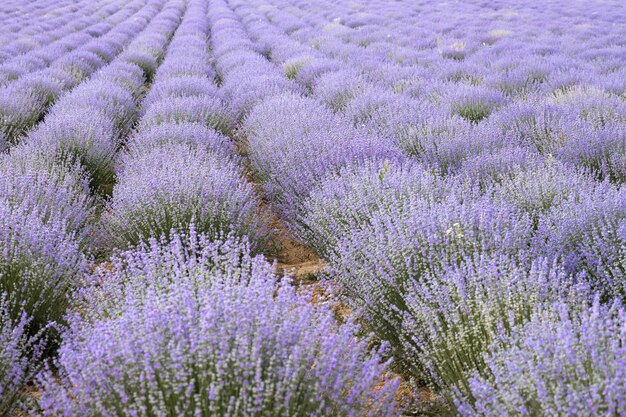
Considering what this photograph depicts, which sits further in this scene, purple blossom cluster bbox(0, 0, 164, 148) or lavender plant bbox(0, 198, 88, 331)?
purple blossom cluster bbox(0, 0, 164, 148)

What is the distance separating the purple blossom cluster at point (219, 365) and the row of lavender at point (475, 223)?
0.34 meters

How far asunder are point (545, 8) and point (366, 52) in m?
7.93

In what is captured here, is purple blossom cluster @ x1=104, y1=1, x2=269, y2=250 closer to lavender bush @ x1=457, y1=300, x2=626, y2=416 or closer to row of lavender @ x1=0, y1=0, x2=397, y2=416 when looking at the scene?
row of lavender @ x1=0, y1=0, x2=397, y2=416

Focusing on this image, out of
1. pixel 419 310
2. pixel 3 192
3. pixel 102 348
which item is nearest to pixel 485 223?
pixel 419 310

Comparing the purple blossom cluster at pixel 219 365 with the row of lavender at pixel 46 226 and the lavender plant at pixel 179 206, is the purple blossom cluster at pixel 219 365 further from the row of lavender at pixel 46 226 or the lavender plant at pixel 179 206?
the lavender plant at pixel 179 206

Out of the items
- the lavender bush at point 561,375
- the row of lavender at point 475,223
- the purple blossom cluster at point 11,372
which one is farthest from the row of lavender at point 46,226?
the lavender bush at point 561,375

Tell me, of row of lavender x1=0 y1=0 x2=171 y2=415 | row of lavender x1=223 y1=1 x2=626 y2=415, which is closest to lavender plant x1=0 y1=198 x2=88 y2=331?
row of lavender x1=0 y1=0 x2=171 y2=415

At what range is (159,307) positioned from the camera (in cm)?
161

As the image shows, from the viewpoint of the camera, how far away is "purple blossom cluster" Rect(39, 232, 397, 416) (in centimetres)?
136

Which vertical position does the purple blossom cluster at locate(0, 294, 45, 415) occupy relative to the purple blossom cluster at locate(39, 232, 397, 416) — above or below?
below

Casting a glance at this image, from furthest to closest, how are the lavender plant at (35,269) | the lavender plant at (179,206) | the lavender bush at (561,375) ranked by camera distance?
the lavender plant at (179,206) → the lavender plant at (35,269) → the lavender bush at (561,375)

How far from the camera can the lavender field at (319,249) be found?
4.72 ft

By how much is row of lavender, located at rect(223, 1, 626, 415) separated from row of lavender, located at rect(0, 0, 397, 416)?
28 centimetres

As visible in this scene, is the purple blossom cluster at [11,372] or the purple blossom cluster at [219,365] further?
the purple blossom cluster at [11,372]
